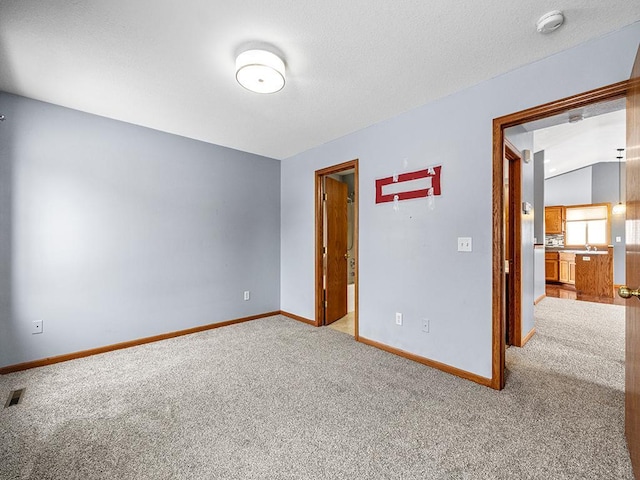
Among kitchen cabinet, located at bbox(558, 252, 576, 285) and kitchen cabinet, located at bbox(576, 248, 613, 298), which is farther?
kitchen cabinet, located at bbox(558, 252, 576, 285)

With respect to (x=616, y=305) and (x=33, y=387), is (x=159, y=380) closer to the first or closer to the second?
(x=33, y=387)

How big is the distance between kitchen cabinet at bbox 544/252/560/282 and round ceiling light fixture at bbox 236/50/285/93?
838cm

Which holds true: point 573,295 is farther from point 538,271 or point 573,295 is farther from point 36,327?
point 36,327

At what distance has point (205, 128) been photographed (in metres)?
3.20

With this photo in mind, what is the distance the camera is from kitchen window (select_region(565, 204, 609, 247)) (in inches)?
278

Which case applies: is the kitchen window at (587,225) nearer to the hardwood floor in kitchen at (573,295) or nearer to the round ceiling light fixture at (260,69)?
the hardwood floor in kitchen at (573,295)

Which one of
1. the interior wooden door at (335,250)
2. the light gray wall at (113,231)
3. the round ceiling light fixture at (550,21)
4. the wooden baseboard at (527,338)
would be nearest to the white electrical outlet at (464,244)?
the round ceiling light fixture at (550,21)

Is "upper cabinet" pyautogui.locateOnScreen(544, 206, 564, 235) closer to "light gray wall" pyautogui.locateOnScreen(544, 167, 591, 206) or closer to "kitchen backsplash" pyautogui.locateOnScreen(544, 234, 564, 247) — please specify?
"kitchen backsplash" pyautogui.locateOnScreen(544, 234, 564, 247)

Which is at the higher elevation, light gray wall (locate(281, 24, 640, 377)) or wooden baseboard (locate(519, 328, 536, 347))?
light gray wall (locate(281, 24, 640, 377))

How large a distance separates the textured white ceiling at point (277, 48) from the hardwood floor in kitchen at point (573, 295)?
5511 mm

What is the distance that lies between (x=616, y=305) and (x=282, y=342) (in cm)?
590

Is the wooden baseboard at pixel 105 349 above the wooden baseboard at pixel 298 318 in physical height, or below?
above


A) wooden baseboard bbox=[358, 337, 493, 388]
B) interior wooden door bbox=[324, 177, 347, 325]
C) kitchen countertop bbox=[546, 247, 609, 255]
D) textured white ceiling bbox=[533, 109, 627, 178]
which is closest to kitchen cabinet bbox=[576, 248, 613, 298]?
kitchen countertop bbox=[546, 247, 609, 255]

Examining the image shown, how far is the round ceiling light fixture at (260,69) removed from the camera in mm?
1858
